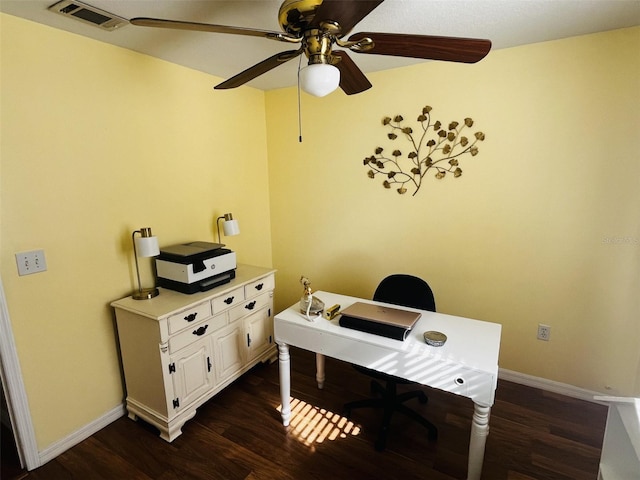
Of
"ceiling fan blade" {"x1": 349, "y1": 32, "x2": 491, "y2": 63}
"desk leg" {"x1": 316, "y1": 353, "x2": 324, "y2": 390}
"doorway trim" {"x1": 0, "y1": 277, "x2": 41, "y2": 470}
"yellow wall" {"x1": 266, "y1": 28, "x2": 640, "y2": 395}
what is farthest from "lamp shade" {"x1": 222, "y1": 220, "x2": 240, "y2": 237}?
"ceiling fan blade" {"x1": 349, "y1": 32, "x2": 491, "y2": 63}

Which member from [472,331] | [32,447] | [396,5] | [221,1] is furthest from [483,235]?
[32,447]

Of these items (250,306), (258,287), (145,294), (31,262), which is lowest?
(250,306)

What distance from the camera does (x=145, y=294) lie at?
205 cm

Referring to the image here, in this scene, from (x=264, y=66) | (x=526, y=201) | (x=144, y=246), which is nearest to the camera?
(x=264, y=66)

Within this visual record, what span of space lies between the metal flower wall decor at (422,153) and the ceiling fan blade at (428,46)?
1.08 m

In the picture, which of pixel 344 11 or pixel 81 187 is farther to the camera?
pixel 81 187

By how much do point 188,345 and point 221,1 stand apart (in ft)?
6.13

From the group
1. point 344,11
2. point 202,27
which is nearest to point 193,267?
point 202,27

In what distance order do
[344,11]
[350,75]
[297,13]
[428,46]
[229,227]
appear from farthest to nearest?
[229,227] < [350,75] < [428,46] < [297,13] < [344,11]

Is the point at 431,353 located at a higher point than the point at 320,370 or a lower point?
higher

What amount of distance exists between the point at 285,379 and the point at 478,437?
1.07 m

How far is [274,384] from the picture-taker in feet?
8.09

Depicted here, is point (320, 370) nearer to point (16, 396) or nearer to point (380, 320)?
point (380, 320)

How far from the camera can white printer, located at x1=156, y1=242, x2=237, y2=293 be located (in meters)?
2.08
